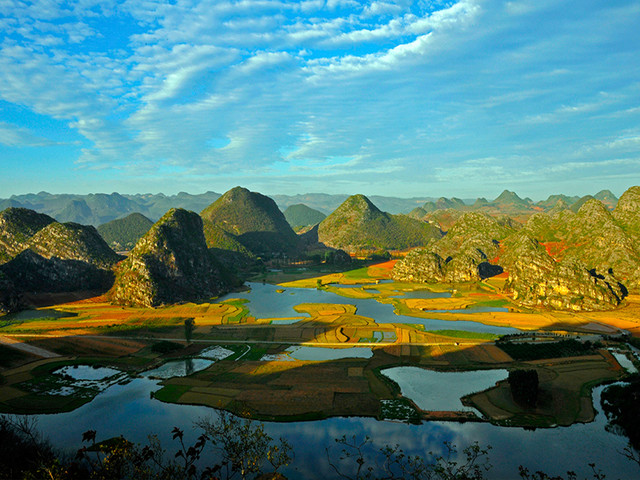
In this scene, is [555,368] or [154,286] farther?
[154,286]

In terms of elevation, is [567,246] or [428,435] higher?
[567,246]

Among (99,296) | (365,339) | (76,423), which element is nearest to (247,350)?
(365,339)

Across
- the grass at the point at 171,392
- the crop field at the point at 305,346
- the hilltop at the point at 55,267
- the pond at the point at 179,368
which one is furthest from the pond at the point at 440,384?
the hilltop at the point at 55,267

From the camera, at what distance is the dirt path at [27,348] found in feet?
323

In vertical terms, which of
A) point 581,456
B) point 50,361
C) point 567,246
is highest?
point 567,246

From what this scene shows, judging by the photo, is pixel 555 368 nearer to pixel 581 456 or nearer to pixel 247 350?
pixel 581 456

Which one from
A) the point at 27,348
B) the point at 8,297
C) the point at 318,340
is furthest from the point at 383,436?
the point at 8,297

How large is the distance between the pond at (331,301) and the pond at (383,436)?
51.2 m

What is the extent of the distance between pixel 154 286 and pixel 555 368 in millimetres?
144795

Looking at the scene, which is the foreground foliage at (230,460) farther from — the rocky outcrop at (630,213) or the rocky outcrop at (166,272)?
the rocky outcrop at (630,213)

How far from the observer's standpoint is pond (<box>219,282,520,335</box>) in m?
121

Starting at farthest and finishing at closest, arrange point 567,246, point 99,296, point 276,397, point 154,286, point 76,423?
point 567,246 → point 99,296 → point 154,286 → point 276,397 → point 76,423

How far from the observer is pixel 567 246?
652 feet

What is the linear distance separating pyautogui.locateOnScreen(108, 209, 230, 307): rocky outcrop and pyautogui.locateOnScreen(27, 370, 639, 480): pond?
98481 mm
